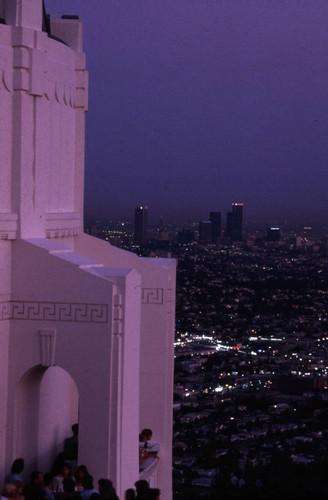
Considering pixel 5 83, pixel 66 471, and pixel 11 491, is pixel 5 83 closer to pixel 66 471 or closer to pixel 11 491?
pixel 66 471

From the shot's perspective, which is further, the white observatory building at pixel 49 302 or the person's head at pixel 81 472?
the white observatory building at pixel 49 302

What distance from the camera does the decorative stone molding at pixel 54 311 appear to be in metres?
9.04

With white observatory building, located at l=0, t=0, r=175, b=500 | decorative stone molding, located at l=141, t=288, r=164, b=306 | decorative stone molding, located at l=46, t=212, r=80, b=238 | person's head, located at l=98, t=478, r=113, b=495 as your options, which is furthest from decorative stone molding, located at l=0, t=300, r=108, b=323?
decorative stone molding, located at l=141, t=288, r=164, b=306

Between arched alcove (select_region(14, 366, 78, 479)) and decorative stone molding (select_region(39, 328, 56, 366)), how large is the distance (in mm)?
314

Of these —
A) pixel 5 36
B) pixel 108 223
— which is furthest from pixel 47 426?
pixel 108 223

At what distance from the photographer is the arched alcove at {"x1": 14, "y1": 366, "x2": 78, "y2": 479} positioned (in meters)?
9.55

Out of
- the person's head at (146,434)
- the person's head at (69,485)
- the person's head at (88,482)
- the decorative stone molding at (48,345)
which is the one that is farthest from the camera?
the person's head at (146,434)

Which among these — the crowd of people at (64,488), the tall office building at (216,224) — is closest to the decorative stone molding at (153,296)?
the crowd of people at (64,488)

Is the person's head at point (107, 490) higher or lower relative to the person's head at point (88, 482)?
higher

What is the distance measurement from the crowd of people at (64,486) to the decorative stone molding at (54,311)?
1.41 metres

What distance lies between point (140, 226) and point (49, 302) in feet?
92.9

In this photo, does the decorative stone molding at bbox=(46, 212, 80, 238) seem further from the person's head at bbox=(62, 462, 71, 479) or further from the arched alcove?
the person's head at bbox=(62, 462, 71, 479)

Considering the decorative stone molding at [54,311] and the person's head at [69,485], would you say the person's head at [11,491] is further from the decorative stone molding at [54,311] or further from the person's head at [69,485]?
the decorative stone molding at [54,311]

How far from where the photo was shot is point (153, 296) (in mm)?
11570
